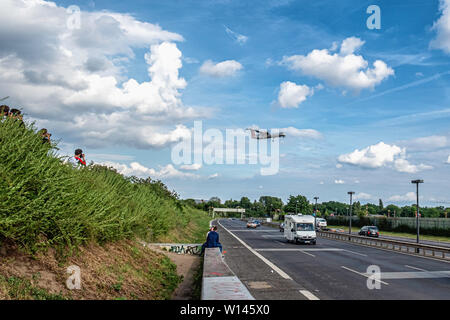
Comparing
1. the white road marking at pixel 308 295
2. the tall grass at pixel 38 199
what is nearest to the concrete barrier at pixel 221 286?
the white road marking at pixel 308 295

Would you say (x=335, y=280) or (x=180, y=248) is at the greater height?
(x=335, y=280)

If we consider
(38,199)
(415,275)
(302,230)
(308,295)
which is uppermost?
(38,199)

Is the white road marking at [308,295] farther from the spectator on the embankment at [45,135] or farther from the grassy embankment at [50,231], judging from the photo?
the spectator on the embankment at [45,135]

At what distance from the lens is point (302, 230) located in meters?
31.4

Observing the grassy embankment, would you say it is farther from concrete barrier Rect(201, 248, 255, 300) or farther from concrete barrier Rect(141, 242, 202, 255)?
concrete barrier Rect(141, 242, 202, 255)

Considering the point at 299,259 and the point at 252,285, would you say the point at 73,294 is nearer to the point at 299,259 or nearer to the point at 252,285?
the point at 252,285

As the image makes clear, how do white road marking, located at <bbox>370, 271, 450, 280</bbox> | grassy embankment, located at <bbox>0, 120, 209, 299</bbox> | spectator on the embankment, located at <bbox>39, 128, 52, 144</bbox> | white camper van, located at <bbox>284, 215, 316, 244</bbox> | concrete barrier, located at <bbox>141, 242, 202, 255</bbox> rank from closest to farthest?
grassy embankment, located at <bbox>0, 120, 209, 299</bbox>, spectator on the embankment, located at <bbox>39, 128, 52, 144</bbox>, white road marking, located at <bbox>370, 271, 450, 280</bbox>, concrete barrier, located at <bbox>141, 242, 202, 255</bbox>, white camper van, located at <bbox>284, 215, 316, 244</bbox>

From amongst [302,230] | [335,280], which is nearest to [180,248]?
[335,280]

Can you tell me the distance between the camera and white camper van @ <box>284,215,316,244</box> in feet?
102

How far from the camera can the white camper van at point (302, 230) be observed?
31125 mm

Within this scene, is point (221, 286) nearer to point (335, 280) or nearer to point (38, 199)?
point (38, 199)

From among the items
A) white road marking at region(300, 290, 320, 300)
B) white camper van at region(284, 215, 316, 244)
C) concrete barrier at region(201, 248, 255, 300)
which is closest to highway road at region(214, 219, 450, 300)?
white road marking at region(300, 290, 320, 300)

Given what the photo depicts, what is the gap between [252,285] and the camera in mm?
12250
